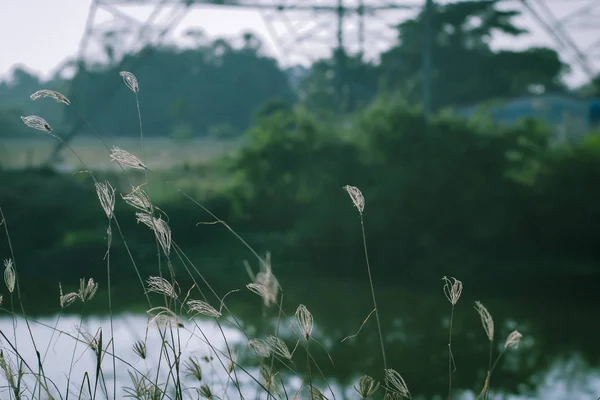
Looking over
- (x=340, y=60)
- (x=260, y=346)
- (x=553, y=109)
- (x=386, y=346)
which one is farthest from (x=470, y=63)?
(x=260, y=346)

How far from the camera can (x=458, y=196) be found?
1144 centimetres

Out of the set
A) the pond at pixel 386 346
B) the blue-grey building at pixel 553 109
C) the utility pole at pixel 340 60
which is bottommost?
the pond at pixel 386 346

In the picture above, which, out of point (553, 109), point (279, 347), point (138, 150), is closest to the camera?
point (279, 347)

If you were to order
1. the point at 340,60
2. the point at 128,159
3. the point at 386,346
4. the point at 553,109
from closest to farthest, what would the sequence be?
the point at 128,159, the point at 386,346, the point at 340,60, the point at 553,109

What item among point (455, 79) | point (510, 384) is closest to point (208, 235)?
point (510, 384)

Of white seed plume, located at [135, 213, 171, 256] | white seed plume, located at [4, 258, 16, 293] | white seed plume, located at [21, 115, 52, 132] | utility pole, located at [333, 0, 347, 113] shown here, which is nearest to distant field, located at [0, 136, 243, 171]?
utility pole, located at [333, 0, 347, 113]

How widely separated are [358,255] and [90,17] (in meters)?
5.68

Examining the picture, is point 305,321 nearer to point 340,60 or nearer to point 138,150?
point 340,60

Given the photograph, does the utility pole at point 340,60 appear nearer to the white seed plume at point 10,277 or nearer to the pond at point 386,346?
the pond at point 386,346

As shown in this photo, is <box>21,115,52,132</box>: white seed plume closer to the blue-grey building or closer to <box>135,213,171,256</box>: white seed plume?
<box>135,213,171,256</box>: white seed plume

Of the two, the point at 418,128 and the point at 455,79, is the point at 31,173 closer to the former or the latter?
the point at 418,128

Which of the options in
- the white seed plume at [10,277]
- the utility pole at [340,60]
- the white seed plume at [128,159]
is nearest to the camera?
the white seed plume at [128,159]

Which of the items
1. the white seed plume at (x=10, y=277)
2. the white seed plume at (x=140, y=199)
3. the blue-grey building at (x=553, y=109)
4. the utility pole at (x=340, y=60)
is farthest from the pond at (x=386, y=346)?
the blue-grey building at (x=553, y=109)

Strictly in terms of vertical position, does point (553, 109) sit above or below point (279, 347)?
below
